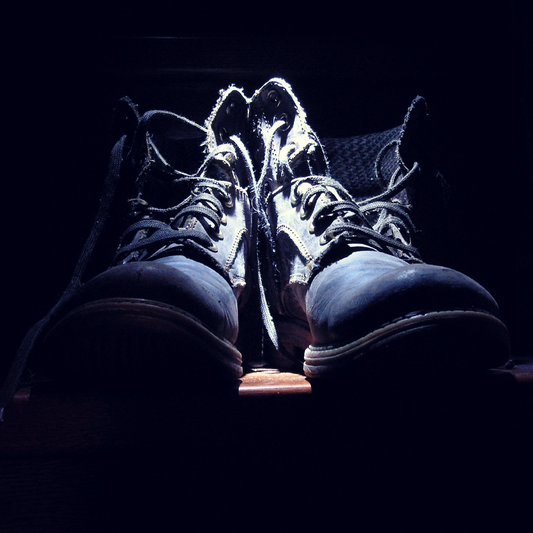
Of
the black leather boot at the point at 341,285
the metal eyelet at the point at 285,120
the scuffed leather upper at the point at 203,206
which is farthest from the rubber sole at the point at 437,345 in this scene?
the metal eyelet at the point at 285,120

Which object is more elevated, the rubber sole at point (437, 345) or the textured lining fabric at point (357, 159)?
the textured lining fabric at point (357, 159)

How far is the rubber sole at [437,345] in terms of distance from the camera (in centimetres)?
31

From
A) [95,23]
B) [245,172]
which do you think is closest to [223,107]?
[245,172]

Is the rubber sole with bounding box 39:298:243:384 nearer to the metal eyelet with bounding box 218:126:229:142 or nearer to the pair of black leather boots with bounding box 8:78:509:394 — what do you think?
the pair of black leather boots with bounding box 8:78:509:394

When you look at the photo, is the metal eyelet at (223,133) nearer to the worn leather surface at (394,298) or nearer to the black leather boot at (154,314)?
the black leather boot at (154,314)

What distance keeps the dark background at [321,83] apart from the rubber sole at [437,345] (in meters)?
0.74

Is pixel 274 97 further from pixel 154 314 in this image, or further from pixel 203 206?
pixel 154 314

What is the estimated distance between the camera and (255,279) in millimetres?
756

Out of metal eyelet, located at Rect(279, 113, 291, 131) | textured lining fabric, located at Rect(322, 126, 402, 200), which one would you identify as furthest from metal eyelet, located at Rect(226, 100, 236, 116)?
textured lining fabric, located at Rect(322, 126, 402, 200)

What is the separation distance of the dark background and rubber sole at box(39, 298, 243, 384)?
73 cm

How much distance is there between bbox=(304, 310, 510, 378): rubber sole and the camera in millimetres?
313

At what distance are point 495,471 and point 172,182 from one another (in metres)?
0.62

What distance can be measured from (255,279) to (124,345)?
45 centimetres

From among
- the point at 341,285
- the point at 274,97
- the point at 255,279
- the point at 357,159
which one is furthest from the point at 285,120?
the point at 341,285
